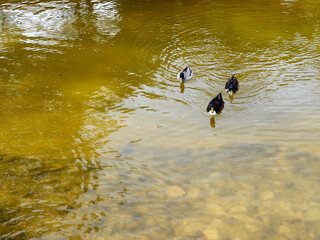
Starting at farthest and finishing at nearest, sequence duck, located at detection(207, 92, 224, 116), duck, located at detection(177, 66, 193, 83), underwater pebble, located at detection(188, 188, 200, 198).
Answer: duck, located at detection(177, 66, 193, 83) → duck, located at detection(207, 92, 224, 116) → underwater pebble, located at detection(188, 188, 200, 198)

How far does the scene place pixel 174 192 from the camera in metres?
6.20

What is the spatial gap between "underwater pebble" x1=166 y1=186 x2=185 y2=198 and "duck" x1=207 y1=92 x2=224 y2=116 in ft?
8.37

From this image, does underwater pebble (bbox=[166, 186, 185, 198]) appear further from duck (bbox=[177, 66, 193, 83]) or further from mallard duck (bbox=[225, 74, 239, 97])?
duck (bbox=[177, 66, 193, 83])

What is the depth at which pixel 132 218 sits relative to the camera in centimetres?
575

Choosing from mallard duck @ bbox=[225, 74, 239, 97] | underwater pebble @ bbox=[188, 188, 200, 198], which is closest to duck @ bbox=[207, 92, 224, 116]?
mallard duck @ bbox=[225, 74, 239, 97]

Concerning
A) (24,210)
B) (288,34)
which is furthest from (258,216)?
(288,34)

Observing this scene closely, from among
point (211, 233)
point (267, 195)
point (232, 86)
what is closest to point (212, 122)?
point (232, 86)

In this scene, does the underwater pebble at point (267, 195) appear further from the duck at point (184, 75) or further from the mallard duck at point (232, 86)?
the duck at point (184, 75)

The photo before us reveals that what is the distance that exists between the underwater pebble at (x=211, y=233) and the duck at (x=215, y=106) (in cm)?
334

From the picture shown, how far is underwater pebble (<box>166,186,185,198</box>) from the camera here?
20.1 feet

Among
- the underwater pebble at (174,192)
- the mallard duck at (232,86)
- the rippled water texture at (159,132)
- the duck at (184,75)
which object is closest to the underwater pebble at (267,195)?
the rippled water texture at (159,132)

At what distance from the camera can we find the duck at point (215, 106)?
8.26 m

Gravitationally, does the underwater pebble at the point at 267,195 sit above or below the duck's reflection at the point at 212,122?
below

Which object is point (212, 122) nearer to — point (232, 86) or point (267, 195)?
point (232, 86)
